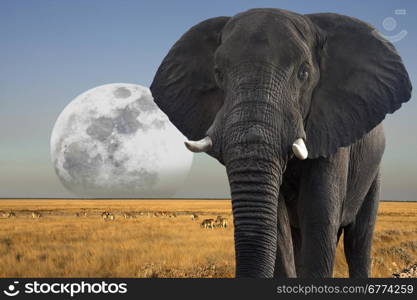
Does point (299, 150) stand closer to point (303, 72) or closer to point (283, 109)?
point (283, 109)

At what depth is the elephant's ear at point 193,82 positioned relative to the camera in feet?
17.1

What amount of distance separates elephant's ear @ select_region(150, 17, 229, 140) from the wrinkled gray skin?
0.03 feet

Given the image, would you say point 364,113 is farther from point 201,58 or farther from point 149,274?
point 149,274

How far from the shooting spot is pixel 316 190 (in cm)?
498

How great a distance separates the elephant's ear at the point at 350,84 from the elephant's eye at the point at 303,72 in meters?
0.29

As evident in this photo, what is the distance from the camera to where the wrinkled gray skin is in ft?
13.9

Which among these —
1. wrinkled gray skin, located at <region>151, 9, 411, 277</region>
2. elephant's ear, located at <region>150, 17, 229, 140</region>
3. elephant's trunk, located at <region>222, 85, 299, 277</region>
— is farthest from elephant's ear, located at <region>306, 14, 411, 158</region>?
elephant's ear, located at <region>150, 17, 229, 140</region>

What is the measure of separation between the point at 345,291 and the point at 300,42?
6.47 ft

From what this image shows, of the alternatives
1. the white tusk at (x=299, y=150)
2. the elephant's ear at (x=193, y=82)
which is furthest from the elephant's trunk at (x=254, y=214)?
the elephant's ear at (x=193, y=82)

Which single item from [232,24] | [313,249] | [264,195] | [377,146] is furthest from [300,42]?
[377,146]

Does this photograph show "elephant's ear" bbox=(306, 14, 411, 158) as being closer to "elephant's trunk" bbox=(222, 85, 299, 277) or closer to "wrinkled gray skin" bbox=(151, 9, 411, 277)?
"wrinkled gray skin" bbox=(151, 9, 411, 277)

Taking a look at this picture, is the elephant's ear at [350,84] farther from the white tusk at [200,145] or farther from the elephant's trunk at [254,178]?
the white tusk at [200,145]

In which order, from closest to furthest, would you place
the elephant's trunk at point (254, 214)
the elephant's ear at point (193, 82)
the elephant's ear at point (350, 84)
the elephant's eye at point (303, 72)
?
the elephant's trunk at point (254, 214) → the elephant's eye at point (303, 72) → the elephant's ear at point (350, 84) → the elephant's ear at point (193, 82)

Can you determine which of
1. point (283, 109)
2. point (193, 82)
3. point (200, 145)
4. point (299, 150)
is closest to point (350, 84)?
point (283, 109)
